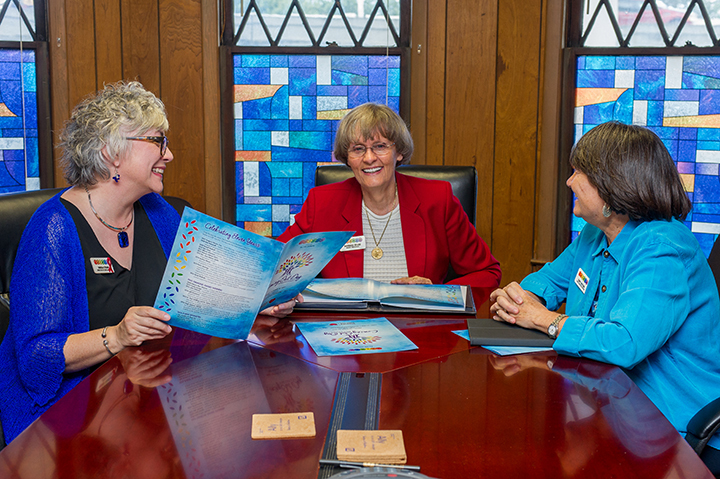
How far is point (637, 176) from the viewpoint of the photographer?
4.60ft

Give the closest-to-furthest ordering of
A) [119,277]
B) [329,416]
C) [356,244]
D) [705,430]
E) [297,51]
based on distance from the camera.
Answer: [329,416]
[705,430]
[119,277]
[356,244]
[297,51]

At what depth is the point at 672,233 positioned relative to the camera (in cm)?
138

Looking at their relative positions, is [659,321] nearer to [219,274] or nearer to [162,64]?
[219,274]

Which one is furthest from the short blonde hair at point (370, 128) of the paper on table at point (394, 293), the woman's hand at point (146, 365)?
the woman's hand at point (146, 365)

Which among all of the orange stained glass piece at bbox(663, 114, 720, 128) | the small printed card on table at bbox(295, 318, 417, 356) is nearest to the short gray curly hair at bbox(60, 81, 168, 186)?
the small printed card on table at bbox(295, 318, 417, 356)

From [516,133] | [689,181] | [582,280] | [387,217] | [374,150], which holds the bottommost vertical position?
[582,280]

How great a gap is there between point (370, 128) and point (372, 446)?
1.61 m

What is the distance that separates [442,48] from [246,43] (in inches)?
43.8

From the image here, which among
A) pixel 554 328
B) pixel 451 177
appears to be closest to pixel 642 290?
pixel 554 328

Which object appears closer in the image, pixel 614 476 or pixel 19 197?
pixel 614 476

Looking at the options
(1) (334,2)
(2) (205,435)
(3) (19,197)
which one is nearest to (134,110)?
(3) (19,197)

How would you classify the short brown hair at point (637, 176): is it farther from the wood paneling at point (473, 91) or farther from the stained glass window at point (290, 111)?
the stained glass window at point (290, 111)

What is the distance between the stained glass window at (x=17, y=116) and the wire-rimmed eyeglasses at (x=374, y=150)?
2.03 meters

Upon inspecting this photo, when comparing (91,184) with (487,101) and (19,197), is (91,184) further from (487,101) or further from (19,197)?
(487,101)
